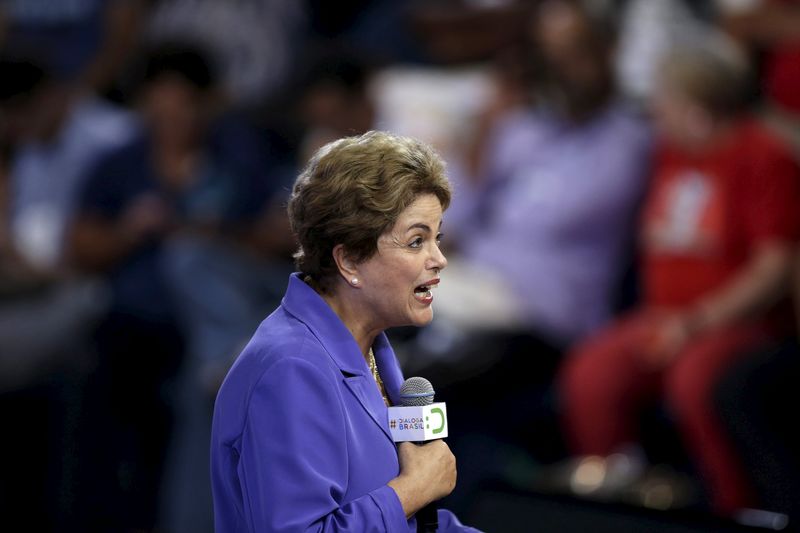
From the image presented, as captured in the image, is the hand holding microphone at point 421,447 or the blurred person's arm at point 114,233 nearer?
the hand holding microphone at point 421,447

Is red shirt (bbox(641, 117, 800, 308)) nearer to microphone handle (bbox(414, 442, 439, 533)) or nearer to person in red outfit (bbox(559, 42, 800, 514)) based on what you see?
person in red outfit (bbox(559, 42, 800, 514))

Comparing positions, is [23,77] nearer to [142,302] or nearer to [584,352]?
[142,302]

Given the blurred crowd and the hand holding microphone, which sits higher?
the blurred crowd

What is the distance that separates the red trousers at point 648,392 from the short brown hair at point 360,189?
2.29 metres

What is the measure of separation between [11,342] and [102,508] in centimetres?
75

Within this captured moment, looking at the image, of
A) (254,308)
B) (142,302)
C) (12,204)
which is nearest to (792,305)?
(254,308)

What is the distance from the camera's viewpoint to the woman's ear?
1.83 metres

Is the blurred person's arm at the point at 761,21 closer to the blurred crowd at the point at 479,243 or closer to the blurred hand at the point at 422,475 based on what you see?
the blurred crowd at the point at 479,243

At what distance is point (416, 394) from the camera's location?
181 cm

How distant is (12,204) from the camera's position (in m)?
5.80

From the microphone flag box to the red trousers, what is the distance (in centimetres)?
224

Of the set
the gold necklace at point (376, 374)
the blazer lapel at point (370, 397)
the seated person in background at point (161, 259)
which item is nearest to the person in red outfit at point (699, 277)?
the seated person in background at point (161, 259)

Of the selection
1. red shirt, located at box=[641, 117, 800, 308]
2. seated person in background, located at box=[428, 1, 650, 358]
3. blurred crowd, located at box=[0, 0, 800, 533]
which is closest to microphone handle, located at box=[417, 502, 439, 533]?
blurred crowd, located at box=[0, 0, 800, 533]

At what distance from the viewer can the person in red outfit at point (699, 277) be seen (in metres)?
3.95
